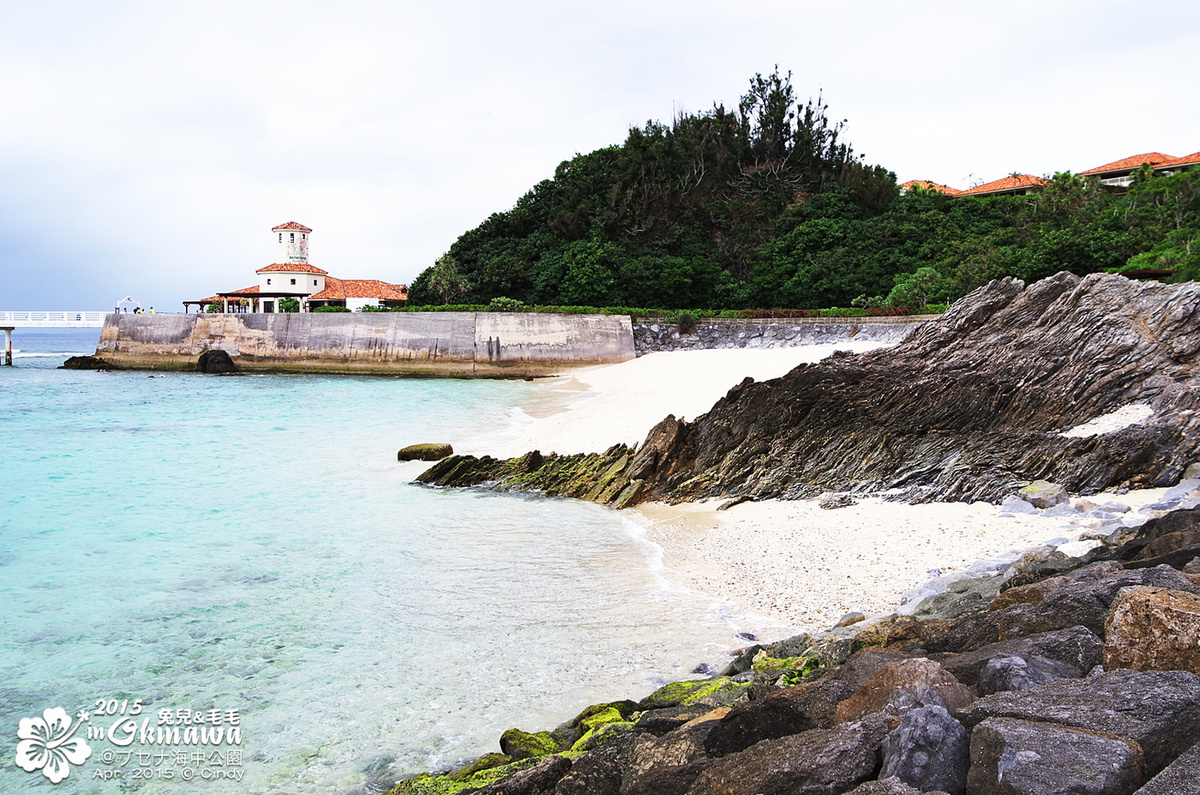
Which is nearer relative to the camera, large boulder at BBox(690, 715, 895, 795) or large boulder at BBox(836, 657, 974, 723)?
large boulder at BBox(690, 715, 895, 795)

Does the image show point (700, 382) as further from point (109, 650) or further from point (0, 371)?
point (0, 371)

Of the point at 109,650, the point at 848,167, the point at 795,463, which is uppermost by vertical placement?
the point at 848,167

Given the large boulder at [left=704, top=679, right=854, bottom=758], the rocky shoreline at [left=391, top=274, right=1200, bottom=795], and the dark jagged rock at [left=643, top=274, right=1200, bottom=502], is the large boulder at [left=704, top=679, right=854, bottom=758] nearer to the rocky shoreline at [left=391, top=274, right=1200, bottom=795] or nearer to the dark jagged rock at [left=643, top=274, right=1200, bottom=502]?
the rocky shoreline at [left=391, top=274, right=1200, bottom=795]

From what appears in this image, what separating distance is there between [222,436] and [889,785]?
20576 mm

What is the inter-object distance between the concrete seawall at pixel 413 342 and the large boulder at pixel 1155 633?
3541 cm

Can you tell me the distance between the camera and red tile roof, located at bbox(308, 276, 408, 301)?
188ft

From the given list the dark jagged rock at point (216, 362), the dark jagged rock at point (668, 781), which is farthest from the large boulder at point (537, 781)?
the dark jagged rock at point (216, 362)

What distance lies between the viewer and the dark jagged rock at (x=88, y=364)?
141 ft

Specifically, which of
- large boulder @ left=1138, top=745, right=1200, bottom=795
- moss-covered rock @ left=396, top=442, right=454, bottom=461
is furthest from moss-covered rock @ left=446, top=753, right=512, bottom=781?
moss-covered rock @ left=396, top=442, right=454, bottom=461

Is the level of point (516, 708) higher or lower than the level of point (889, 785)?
lower

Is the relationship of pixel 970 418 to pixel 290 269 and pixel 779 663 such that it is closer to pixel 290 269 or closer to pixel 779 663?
pixel 779 663

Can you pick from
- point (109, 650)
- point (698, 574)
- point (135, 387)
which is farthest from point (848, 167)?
point (109, 650)

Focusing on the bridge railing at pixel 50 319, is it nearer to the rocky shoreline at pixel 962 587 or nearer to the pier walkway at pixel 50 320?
the pier walkway at pixel 50 320

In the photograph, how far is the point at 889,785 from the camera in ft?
7.39
